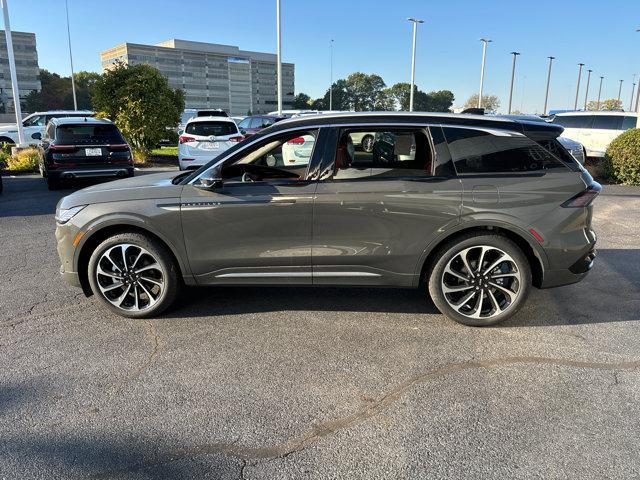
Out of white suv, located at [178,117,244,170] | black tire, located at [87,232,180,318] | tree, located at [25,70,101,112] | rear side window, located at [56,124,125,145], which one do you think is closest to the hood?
black tire, located at [87,232,180,318]

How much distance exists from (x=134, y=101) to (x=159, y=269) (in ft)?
44.4

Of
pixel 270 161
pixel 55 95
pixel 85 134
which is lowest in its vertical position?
pixel 270 161

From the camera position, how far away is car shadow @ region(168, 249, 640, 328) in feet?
14.5

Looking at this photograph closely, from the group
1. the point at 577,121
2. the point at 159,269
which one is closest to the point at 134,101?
the point at 159,269

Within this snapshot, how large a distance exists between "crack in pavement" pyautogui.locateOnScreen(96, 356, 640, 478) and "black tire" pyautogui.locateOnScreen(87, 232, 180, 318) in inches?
73.5

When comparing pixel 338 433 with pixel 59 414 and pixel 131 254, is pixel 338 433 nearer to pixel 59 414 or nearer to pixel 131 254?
pixel 59 414

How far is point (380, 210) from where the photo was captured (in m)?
3.99

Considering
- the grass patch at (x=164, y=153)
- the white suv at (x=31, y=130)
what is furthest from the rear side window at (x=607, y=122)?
the white suv at (x=31, y=130)

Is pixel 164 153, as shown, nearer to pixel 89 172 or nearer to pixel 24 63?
pixel 89 172

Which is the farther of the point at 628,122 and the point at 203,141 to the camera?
the point at 628,122

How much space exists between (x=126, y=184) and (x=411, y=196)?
262 cm

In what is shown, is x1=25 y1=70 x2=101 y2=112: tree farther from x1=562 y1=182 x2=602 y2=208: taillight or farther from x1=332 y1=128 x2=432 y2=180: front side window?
x1=562 y1=182 x2=602 y2=208: taillight

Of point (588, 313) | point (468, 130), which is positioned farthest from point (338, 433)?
point (588, 313)

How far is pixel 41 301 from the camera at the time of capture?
4734mm
